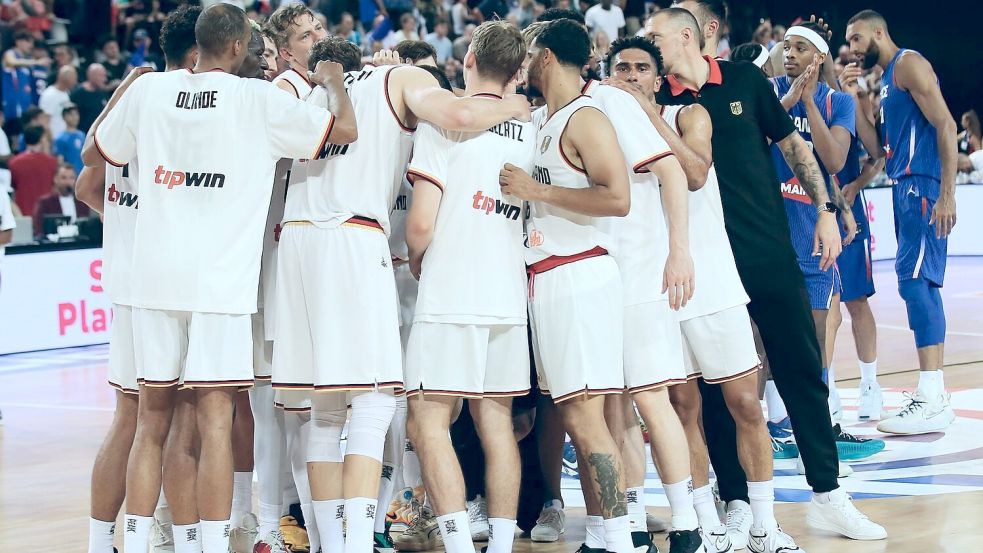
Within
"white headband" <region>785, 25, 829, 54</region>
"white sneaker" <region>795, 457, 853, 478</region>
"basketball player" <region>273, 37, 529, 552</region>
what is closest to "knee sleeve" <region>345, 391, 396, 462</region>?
"basketball player" <region>273, 37, 529, 552</region>

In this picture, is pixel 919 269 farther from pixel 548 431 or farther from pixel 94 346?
pixel 94 346

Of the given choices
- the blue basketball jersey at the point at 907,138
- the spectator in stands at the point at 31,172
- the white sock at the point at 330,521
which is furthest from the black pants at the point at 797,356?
the spectator in stands at the point at 31,172

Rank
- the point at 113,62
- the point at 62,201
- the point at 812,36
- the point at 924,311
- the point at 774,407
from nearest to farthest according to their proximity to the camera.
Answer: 1. the point at 812,36
2. the point at 774,407
3. the point at 924,311
4. the point at 62,201
5. the point at 113,62

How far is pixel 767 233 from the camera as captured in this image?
596 centimetres

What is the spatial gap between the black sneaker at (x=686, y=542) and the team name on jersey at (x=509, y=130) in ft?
5.81

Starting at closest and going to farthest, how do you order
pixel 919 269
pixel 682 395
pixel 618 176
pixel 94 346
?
pixel 618 176 < pixel 682 395 < pixel 919 269 < pixel 94 346

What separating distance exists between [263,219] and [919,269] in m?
5.02

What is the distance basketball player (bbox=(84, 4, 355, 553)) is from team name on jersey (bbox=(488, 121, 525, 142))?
595mm

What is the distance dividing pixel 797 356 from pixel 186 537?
9.21 ft

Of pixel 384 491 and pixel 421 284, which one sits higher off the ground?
pixel 421 284

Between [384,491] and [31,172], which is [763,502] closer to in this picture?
[384,491]

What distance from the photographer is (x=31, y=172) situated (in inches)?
616

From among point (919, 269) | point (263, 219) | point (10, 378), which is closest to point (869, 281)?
point (919, 269)

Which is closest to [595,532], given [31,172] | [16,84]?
[31,172]
